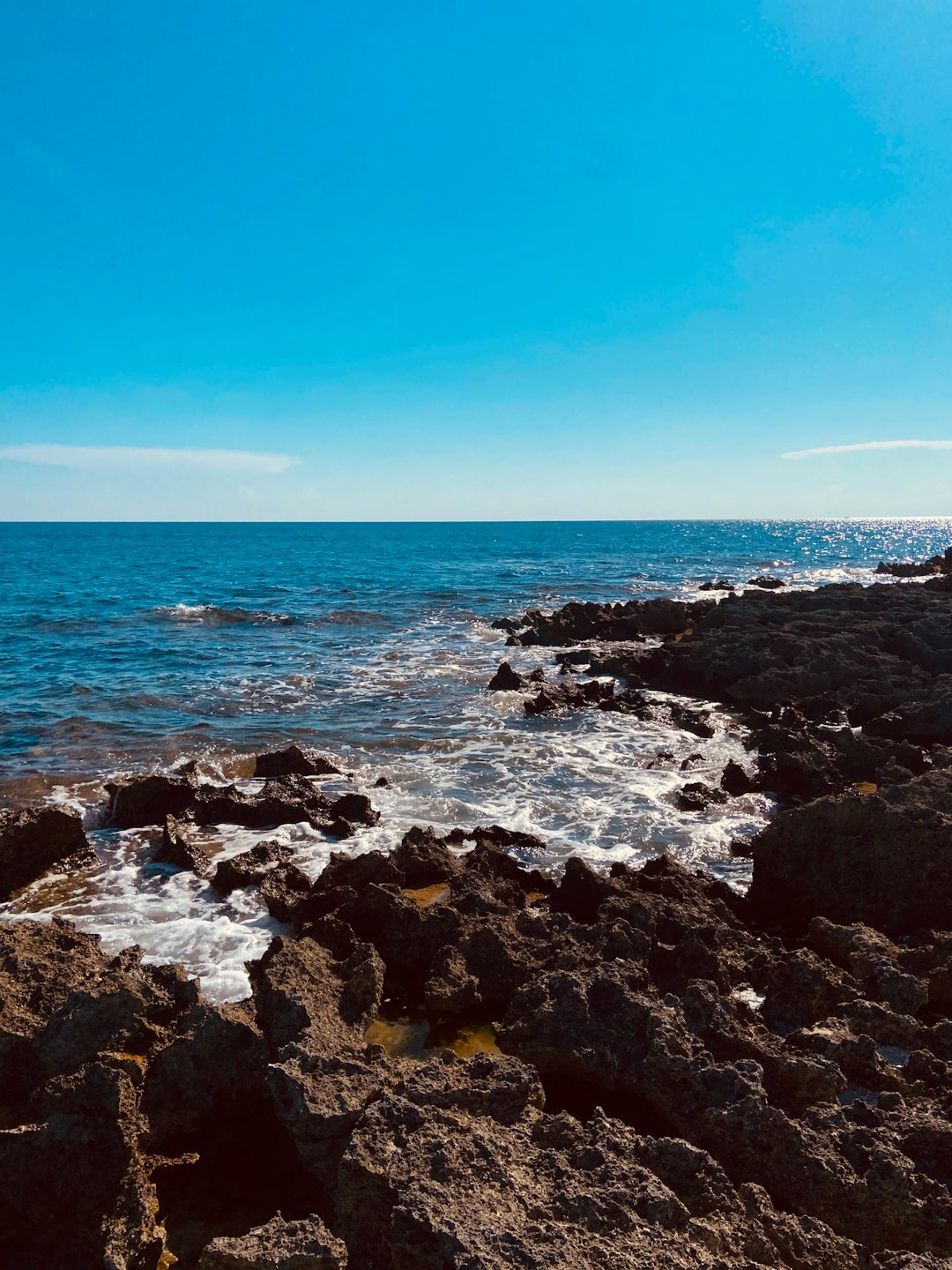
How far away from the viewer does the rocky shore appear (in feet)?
13.9

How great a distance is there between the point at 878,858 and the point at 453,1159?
6862 mm

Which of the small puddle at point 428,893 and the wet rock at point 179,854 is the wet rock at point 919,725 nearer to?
the small puddle at point 428,893

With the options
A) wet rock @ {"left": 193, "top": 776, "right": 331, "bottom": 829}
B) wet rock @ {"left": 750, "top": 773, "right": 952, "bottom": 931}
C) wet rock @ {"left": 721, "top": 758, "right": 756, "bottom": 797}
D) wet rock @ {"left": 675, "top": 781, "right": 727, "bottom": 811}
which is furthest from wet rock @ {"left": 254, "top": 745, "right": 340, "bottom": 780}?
wet rock @ {"left": 750, "top": 773, "right": 952, "bottom": 931}

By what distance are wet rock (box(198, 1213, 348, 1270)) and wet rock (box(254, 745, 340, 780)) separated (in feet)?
36.6

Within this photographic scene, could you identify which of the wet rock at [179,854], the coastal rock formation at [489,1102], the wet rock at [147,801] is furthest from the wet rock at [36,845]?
the coastal rock formation at [489,1102]

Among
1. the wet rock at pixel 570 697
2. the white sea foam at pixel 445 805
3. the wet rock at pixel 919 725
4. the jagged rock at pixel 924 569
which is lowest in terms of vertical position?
the white sea foam at pixel 445 805

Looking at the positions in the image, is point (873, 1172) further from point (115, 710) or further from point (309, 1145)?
point (115, 710)

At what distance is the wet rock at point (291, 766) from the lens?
1517 centimetres

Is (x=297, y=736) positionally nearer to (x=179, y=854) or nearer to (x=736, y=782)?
(x=179, y=854)

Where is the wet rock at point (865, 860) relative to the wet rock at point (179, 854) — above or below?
above

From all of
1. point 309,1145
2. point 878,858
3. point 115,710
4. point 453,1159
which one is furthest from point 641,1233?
point 115,710

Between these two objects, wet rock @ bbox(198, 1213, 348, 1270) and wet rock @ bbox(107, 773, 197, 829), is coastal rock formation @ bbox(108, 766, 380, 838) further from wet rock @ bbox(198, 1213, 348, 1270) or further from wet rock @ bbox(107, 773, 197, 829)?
wet rock @ bbox(198, 1213, 348, 1270)

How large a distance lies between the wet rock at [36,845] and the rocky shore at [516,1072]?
0.59ft

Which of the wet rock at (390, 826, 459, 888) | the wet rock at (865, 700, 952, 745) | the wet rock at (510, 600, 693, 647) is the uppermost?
the wet rock at (510, 600, 693, 647)
